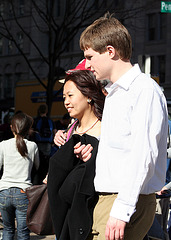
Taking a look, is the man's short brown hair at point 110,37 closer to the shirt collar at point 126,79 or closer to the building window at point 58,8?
the shirt collar at point 126,79

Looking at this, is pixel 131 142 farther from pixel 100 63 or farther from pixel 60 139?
pixel 60 139

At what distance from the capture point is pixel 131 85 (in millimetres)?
2562

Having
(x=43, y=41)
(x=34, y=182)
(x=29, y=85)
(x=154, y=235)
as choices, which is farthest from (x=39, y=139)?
(x=43, y=41)

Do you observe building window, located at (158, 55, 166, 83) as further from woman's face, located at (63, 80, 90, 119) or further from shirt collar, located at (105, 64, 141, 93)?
shirt collar, located at (105, 64, 141, 93)

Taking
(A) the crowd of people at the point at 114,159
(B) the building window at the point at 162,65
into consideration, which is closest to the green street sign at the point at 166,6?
(A) the crowd of people at the point at 114,159

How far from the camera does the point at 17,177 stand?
5688 mm

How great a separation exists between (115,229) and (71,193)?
544mm

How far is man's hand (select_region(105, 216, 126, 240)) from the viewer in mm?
2350

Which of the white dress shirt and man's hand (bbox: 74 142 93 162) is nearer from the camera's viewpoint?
the white dress shirt

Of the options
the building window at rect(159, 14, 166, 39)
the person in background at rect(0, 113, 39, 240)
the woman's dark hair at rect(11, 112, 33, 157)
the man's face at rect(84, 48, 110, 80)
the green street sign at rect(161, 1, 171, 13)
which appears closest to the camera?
the man's face at rect(84, 48, 110, 80)

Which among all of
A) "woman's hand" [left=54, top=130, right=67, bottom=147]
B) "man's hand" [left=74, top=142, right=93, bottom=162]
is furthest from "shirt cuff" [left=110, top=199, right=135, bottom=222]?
"woman's hand" [left=54, top=130, right=67, bottom=147]

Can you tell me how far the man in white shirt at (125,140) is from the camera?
7.75 feet

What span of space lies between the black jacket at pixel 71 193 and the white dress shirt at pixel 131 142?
0.55 feet

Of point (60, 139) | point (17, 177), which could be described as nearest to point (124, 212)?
point (60, 139)
